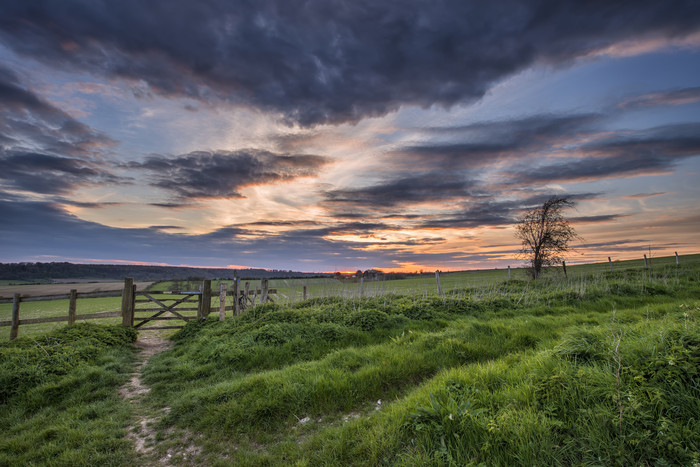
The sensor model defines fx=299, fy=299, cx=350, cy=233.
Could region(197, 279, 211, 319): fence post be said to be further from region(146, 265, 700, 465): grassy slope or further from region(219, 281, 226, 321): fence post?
region(146, 265, 700, 465): grassy slope

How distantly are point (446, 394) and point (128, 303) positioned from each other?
14867 mm

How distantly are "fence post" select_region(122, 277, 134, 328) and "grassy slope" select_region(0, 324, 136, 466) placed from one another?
221 centimetres

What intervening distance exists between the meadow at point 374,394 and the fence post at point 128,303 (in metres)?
1.87

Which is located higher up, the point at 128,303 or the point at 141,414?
the point at 128,303

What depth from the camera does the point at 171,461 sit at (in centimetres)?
497

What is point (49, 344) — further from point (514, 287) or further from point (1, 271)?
point (1, 271)

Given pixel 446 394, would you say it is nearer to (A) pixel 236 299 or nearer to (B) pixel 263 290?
(B) pixel 263 290

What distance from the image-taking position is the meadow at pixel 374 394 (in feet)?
10.5

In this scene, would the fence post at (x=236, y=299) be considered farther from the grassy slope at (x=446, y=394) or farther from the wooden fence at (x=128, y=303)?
the grassy slope at (x=446, y=394)

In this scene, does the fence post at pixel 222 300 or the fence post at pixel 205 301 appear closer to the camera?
the fence post at pixel 222 300

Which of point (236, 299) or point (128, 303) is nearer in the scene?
point (128, 303)

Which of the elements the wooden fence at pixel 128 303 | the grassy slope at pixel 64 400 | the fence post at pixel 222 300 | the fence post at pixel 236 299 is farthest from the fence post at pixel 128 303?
the fence post at pixel 236 299

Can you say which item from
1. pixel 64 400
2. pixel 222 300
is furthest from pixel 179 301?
pixel 64 400

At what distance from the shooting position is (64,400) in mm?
7336
